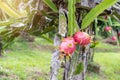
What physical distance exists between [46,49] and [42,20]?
1013 centimetres

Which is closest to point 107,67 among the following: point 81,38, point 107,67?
point 107,67

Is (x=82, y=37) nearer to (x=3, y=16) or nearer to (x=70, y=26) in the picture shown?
(x=70, y=26)

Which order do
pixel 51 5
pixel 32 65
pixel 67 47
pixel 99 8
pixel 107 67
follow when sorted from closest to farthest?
pixel 67 47, pixel 99 8, pixel 51 5, pixel 32 65, pixel 107 67

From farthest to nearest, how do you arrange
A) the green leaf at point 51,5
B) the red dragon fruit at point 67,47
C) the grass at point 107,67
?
the grass at point 107,67, the green leaf at point 51,5, the red dragon fruit at point 67,47

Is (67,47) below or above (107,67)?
above

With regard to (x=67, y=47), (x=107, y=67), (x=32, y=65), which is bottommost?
(x=107, y=67)

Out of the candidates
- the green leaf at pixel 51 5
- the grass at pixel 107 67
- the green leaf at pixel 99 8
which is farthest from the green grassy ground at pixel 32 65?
the green leaf at pixel 99 8

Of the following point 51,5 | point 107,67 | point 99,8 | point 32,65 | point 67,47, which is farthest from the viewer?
point 107,67

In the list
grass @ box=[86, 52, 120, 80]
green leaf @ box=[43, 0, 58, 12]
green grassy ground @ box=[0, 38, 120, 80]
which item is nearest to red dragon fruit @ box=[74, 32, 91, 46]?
green leaf @ box=[43, 0, 58, 12]

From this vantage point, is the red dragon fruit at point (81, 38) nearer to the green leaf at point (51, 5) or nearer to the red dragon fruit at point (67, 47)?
the red dragon fruit at point (67, 47)

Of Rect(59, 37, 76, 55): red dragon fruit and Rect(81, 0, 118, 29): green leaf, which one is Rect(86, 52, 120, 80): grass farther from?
Rect(59, 37, 76, 55): red dragon fruit

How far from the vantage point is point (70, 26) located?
1485 millimetres

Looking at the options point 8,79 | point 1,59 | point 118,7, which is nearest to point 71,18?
point 118,7

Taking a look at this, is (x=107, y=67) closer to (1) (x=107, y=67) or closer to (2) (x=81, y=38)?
(1) (x=107, y=67)
